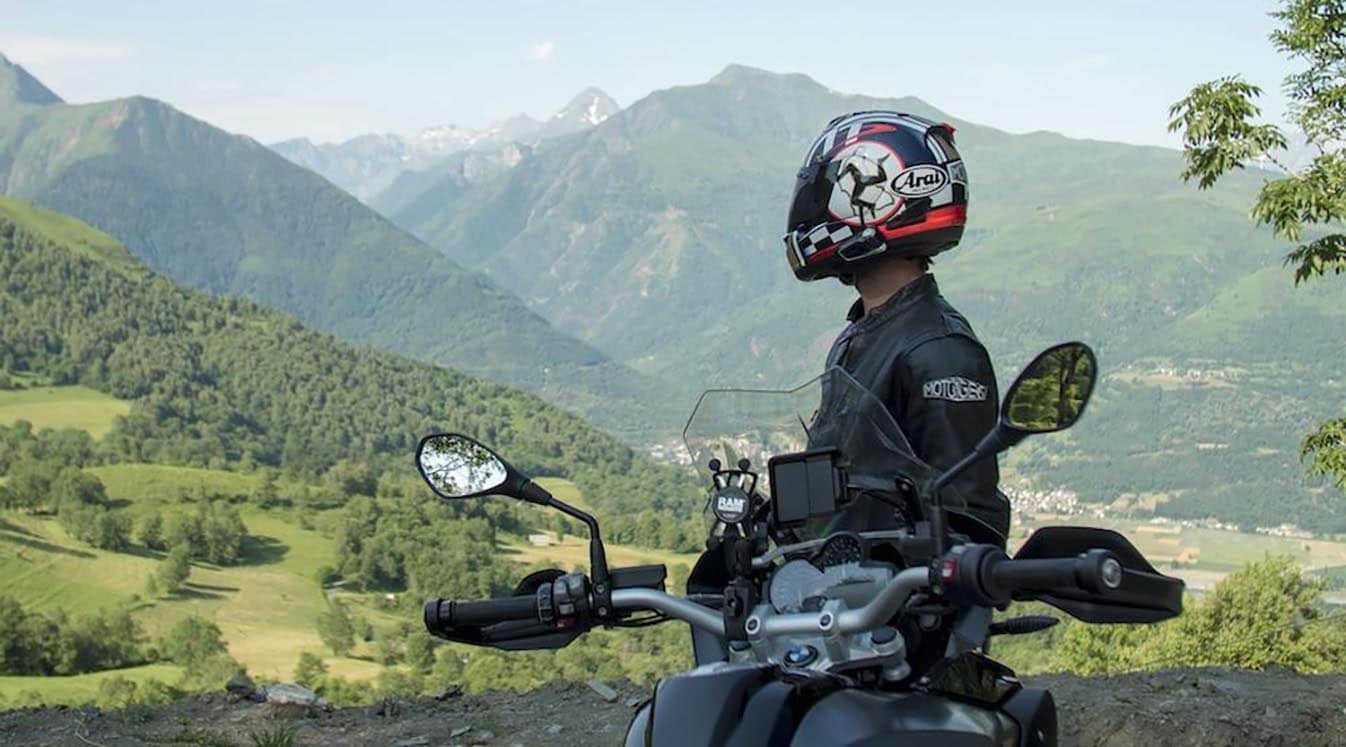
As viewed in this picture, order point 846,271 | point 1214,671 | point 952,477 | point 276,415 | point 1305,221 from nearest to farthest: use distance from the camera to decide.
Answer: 1. point 952,477
2. point 846,271
3. point 1214,671
4. point 1305,221
5. point 276,415

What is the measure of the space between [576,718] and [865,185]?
697 cm

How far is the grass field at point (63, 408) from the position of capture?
4774 inches

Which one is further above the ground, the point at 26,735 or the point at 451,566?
the point at 26,735

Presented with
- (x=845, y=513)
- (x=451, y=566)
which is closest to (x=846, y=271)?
(x=845, y=513)

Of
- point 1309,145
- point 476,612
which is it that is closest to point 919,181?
point 476,612

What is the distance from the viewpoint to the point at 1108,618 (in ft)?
9.83

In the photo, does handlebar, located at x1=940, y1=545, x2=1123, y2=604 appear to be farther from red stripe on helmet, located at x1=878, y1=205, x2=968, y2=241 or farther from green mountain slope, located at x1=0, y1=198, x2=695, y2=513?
green mountain slope, located at x1=0, y1=198, x2=695, y2=513

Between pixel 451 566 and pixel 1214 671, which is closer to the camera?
pixel 1214 671

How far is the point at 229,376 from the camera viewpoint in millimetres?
163875

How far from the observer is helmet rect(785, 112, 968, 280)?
3.61 meters

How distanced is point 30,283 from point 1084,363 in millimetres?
178091

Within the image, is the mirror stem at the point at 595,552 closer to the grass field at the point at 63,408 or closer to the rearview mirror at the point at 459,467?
the rearview mirror at the point at 459,467

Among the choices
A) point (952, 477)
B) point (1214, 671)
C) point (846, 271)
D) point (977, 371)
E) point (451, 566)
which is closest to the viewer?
point (952, 477)

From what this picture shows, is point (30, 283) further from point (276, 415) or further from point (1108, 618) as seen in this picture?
point (1108, 618)
